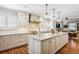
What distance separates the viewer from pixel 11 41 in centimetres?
476

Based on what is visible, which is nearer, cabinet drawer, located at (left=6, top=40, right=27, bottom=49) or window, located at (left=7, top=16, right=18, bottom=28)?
cabinet drawer, located at (left=6, top=40, right=27, bottom=49)

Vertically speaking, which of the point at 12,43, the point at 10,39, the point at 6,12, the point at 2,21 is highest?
the point at 6,12

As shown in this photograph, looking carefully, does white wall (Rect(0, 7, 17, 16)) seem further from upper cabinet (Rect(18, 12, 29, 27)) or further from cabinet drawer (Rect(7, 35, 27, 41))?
cabinet drawer (Rect(7, 35, 27, 41))

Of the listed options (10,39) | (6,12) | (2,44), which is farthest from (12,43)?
(6,12)

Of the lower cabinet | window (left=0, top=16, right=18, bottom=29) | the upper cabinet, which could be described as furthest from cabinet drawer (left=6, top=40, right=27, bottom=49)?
the upper cabinet

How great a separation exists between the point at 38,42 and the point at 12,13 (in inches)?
134

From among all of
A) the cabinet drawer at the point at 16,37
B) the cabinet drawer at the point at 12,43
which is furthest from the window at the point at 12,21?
the cabinet drawer at the point at 12,43

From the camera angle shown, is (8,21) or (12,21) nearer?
(8,21)

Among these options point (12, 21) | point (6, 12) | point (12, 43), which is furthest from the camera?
point (12, 21)

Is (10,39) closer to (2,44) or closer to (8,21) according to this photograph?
(2,44)

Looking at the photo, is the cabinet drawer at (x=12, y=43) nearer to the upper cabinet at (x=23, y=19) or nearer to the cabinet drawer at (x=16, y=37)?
the cabinet drawer at (x=16, y=37)

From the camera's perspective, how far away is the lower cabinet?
4.32 meters
